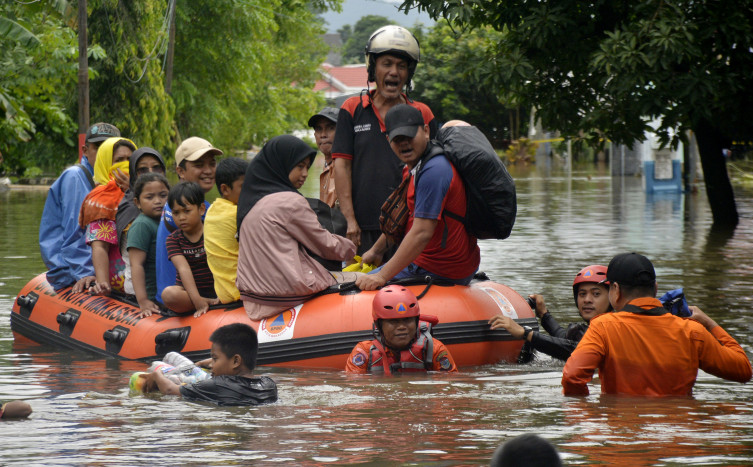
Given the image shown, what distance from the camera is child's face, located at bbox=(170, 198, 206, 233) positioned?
8.66 metres

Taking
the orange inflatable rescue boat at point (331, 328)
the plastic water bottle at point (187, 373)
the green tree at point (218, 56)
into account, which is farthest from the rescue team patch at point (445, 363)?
the green tree at point (218, 56)

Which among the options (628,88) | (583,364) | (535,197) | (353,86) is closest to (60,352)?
(583,364)

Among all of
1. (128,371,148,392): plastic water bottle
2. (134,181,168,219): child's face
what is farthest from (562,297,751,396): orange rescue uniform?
(134,181,168,219): child's face

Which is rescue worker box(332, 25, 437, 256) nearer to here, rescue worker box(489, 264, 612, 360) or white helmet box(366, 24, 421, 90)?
white helmet box(366, 24, 421, 90)

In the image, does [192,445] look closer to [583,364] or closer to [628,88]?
[583,364]

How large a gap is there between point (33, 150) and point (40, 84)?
11.6 m

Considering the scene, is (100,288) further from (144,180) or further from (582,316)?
(582,316)

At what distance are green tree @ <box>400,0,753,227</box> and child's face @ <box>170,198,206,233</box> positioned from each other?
5.89 metres

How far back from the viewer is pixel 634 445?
578 cm

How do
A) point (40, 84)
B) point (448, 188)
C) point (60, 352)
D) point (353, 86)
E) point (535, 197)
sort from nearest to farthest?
point (448, 188) → point (60, 352) → point (40, 84) → point (535, 197) → point (353, 86)

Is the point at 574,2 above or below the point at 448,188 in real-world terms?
above

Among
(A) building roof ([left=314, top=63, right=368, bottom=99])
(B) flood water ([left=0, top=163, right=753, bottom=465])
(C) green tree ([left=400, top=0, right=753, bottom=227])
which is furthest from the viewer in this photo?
(A) building roof ([left=314, top=63, right=368, bottom=99])

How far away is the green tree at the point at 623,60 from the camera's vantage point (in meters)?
14.2

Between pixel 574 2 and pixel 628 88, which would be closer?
pixel 628 88
